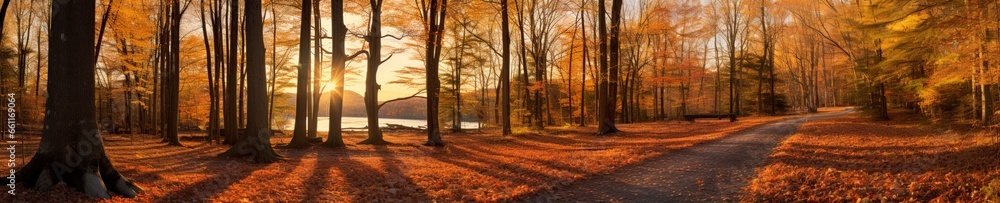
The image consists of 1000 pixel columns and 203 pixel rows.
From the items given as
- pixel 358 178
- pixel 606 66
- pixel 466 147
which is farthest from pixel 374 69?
pixel 606 66

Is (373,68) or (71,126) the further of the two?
(373,68)

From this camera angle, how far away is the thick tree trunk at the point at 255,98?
35.4ft

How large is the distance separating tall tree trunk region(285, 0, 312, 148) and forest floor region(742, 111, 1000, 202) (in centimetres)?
1168

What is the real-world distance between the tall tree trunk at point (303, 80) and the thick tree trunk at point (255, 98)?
3095mm

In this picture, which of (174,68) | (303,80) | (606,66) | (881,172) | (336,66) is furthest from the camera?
(606,66)

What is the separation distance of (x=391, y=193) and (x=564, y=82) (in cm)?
2848

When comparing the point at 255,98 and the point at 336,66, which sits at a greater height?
the point at 336,66

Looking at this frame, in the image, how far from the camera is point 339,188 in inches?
311

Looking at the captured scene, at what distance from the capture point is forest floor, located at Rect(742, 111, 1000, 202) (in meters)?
6.07

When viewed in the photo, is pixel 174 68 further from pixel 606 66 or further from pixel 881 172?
pixel 881 172

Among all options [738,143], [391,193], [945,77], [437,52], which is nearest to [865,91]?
[945,77]

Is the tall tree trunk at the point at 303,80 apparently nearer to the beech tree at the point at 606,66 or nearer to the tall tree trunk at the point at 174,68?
the tall tree trunk at the point at 174,68

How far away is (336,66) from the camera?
1516 centimetres

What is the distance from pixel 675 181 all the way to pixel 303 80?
1084 cm
